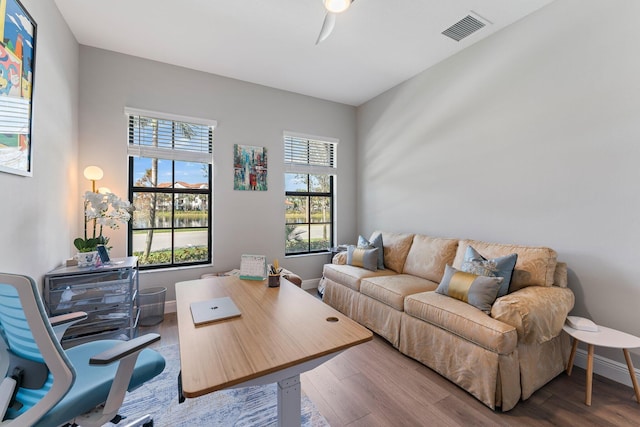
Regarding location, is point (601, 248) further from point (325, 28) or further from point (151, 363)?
point (151, 363)

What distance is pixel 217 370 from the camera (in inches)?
35.9

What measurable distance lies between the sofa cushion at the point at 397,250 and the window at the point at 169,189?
2350 mm

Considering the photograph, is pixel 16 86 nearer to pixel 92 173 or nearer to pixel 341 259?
pixel 92 173

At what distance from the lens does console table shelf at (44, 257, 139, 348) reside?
7.08ft

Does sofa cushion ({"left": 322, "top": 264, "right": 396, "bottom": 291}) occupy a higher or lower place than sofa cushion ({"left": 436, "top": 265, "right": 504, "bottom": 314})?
lower

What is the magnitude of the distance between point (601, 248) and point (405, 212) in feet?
6.41

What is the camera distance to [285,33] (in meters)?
2.69

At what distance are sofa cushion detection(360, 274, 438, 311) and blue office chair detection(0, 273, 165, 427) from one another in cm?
199

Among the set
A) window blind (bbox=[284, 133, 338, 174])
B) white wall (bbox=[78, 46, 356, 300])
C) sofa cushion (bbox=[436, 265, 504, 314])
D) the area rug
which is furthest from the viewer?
window blind (bbox=[284, 133, 338, 174])

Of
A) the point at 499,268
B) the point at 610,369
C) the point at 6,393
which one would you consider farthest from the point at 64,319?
the point at 610,369

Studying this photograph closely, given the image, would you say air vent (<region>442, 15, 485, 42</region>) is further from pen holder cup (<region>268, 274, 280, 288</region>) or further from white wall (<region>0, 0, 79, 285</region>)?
white wall (<region>0, 0, 79, 285</region>)

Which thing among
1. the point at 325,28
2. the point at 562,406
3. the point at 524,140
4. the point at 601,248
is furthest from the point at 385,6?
the point at 562,406

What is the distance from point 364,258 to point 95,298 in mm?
2704

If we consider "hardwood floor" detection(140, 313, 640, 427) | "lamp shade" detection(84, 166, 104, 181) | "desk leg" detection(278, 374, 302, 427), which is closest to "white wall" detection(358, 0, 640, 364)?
"hardwood floor" detection(140, 313, 640, 427)
